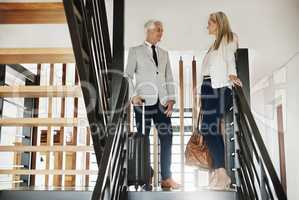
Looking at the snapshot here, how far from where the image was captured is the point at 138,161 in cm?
261

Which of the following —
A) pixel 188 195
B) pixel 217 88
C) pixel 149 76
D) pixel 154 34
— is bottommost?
pixel 188 195

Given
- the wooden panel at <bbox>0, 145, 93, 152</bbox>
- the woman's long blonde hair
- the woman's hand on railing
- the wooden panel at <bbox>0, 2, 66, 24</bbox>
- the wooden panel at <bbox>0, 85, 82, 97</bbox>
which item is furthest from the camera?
the woman's long blonde hair

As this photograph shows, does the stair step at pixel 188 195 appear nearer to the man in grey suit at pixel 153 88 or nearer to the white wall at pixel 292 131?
the man in grey suit at pixel 153 88

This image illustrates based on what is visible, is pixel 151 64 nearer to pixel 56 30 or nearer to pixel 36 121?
pixel 36 121

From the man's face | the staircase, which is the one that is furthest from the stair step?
the man's face

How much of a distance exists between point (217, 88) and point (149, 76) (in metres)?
0.56

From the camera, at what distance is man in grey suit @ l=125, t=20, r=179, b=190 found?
288 centimetres

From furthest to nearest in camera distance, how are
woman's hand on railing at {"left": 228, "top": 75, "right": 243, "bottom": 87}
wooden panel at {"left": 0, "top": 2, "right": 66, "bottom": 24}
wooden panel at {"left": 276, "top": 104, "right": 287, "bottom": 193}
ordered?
wooden panel at {"left": 276, "top": 104, "right": 287, "bottom": 193} → woman's hand on railing at {"left": 228, "top": 75, "right": 243, "bottom": 87} → wooden panel at {"left": 0, "top": 2, "right": 66, "bottom": 24}

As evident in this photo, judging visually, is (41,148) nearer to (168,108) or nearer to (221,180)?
(168,108)

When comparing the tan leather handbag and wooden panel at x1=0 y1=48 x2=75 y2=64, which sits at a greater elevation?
wooden panel at x1=0 y1=48 x2=75 y2=64

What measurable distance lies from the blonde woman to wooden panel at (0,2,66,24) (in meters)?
1.43

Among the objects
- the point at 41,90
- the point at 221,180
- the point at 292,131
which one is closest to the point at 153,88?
the point at 221,180

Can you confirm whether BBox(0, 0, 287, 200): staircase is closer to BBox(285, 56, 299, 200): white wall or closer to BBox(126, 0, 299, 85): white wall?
BBox(126, 0, 299, 85): white wall

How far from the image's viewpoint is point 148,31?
3.34 m
